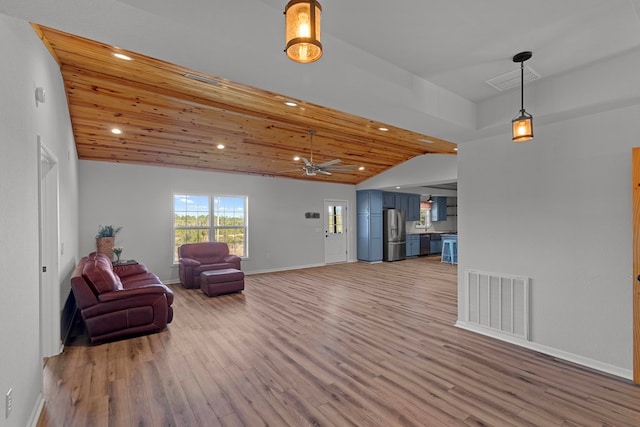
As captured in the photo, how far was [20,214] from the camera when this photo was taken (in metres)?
1.87

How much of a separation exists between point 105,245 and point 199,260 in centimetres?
171

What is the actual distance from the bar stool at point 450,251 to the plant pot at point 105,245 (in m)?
8.60

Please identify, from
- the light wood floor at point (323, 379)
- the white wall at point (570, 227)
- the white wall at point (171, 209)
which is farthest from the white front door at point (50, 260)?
the white wall at point (570, 227)

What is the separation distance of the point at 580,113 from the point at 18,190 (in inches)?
177

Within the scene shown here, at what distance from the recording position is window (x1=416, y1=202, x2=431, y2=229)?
1169cm

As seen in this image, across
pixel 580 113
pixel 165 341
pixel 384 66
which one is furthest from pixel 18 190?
pixel 580 113

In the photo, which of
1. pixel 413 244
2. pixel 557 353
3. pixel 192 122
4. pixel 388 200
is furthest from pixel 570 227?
pixel 413 244

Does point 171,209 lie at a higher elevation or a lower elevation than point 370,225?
higher

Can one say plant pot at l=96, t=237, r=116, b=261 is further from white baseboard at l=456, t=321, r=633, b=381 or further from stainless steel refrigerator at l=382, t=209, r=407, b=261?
stainless steel refrigerator at l=382, t=209, r=407, b=261

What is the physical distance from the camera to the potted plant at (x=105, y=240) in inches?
223

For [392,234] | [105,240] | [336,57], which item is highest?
[336,57]

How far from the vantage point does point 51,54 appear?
280 centimetres

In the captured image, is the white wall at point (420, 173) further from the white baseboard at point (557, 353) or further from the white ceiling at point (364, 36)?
the white ceiling at point (364, 36)

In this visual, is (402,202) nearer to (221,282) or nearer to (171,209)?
(221,282)
